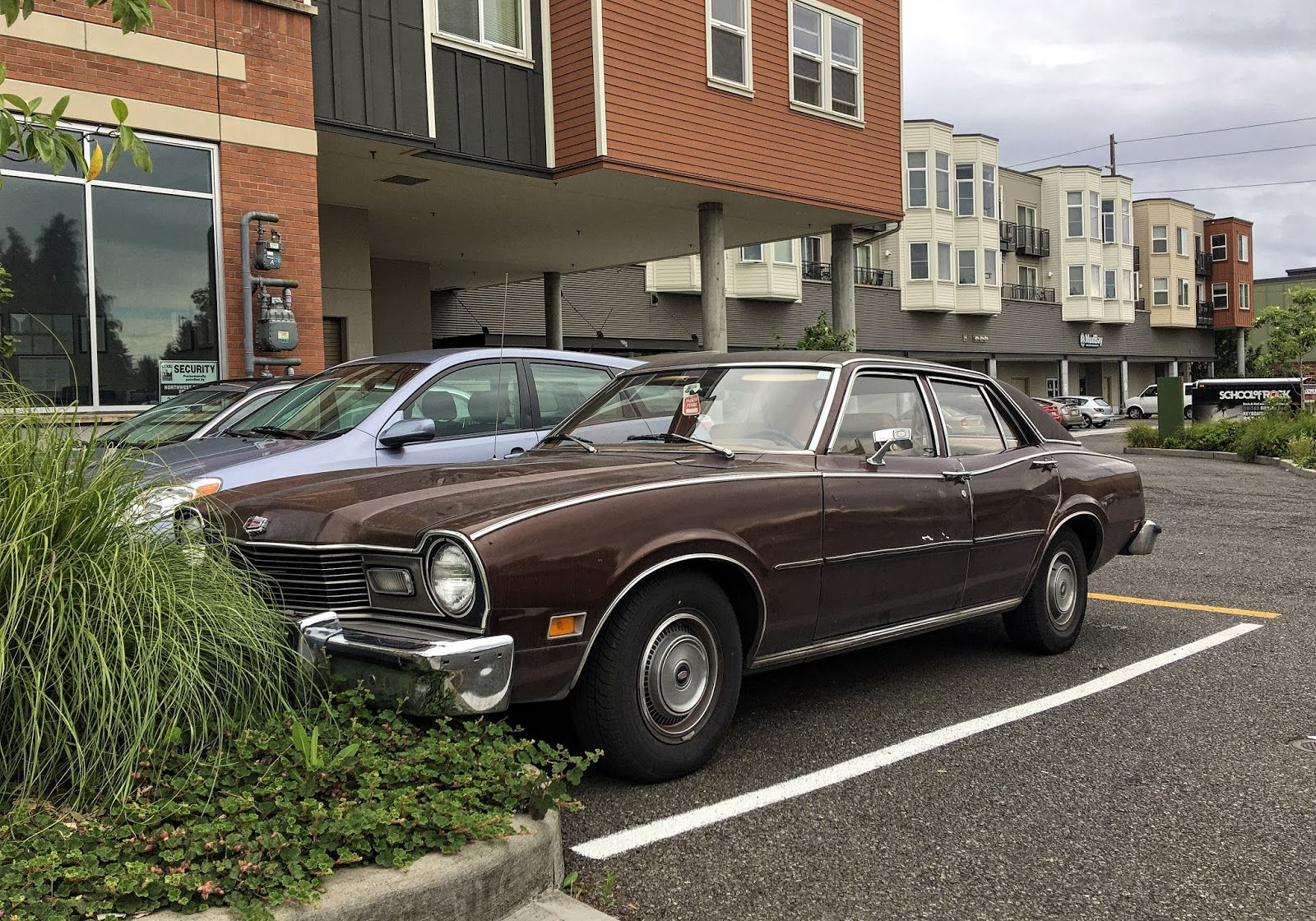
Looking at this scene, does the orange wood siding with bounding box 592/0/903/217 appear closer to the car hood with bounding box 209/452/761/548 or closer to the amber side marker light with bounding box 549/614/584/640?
the car hood with bounding box 209/452/761/548

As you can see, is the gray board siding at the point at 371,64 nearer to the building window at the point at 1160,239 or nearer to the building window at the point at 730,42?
the building window at the point at 730,42

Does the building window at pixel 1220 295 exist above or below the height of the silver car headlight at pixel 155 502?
above

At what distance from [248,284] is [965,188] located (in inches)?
1464

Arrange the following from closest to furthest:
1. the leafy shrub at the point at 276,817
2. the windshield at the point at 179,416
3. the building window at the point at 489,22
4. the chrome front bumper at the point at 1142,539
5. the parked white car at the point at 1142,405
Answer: the leafy shrub at the point at 276,817, the chrome front bumper at the point at 1142,539, the windshield at the point at 179,416, the building window at the point at 489,22, the parked white car at the point at 1142,405

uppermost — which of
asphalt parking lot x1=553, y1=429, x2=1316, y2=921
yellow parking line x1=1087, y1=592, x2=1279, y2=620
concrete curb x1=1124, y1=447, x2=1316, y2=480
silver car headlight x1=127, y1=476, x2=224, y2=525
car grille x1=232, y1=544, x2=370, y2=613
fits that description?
silver car headlight x1=127, y1=476, x2=224, y2=525

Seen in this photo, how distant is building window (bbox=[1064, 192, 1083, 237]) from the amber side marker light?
51.7 metres

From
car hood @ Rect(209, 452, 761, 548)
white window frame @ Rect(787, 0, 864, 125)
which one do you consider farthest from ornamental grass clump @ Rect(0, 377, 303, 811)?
white window frame @ Rect(787, 0, 864, 125)

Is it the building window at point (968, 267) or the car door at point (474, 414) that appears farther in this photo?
the building window at point (968, 267)

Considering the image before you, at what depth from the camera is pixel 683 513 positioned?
13.1 ft

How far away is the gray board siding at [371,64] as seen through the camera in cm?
1239

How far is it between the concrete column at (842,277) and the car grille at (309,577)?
16288 mm

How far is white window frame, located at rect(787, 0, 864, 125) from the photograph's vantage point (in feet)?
56.9

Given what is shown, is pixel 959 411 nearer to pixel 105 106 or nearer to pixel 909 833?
pixel 909 833

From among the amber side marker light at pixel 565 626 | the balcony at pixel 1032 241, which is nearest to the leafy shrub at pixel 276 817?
the amber side marker light at pixel 565 626
